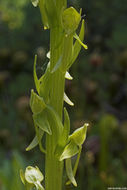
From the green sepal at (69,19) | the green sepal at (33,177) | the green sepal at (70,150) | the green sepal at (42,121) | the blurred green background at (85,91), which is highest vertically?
the green sepal at (69,19)

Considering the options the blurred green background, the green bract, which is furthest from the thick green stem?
the blurred green background

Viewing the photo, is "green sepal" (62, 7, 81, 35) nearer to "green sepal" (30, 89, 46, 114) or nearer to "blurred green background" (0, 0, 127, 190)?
"green sepal" (30, 89, 46, 114)

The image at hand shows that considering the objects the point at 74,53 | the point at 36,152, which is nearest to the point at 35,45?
the point at 36,152

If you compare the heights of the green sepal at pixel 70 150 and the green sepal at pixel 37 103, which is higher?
the green sepal at pixel 37 103

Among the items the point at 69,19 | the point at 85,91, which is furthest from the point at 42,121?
the point at 85,91

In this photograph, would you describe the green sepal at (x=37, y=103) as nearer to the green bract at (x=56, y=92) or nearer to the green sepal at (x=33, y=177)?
the green bract at (x=56, y=92)

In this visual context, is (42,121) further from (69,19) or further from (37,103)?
(69,19)

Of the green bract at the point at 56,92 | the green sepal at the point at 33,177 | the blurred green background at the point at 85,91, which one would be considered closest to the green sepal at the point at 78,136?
the green bract at the point at 56,92

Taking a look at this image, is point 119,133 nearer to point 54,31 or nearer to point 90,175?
point 90,175
